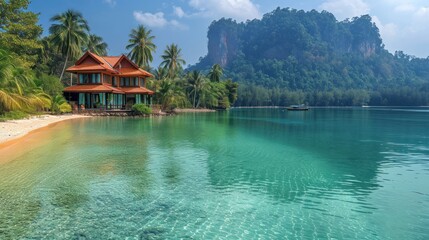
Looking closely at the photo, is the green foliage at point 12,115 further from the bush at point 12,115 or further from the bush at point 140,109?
the bush at point 140,109

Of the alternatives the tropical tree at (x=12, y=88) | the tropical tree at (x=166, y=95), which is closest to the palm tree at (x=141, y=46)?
the tropical tree at (x=166, y=95)

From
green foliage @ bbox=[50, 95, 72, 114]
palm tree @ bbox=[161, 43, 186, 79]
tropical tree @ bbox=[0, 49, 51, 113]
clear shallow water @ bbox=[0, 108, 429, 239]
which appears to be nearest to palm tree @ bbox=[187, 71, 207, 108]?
Answer: palm tree @ bbox=[161, 43, 186, 79]

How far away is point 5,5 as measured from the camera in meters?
35.8

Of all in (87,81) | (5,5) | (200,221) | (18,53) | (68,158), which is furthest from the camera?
(87,81)

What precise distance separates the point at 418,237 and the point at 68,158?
42.8 feet

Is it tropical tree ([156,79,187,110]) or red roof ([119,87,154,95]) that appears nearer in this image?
red roof ([119,87,154,95])

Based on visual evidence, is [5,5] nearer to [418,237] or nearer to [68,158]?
[68,158]

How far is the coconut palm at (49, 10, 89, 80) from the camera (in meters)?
49.6

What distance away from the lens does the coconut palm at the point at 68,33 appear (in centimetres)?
4956

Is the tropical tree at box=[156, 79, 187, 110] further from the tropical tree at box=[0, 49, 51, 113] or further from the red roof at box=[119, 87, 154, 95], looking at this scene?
the tropical tree at box=[0, 49, 51, 113]

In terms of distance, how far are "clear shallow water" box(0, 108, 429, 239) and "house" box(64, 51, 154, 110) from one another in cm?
2970

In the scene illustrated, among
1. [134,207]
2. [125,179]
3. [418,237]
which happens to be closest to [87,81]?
[125,179]

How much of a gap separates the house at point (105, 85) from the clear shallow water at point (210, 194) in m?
29.7

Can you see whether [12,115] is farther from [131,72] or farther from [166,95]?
[166,95]
